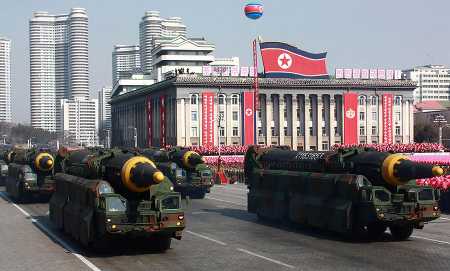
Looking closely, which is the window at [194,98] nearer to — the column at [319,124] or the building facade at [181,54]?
the column at [319,124]

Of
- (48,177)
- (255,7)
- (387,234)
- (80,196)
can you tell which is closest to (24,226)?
(80,196)

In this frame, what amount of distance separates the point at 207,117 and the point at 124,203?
284ft

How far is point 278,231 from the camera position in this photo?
25766mm

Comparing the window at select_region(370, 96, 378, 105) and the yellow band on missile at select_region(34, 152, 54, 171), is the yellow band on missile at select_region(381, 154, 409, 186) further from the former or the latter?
the window at select_region(370, 96, 378, 105)

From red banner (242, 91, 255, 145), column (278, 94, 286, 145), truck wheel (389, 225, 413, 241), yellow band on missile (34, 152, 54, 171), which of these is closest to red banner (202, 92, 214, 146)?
red banner (242, 91, 255, 145)

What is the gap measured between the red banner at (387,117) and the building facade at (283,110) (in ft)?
1.70

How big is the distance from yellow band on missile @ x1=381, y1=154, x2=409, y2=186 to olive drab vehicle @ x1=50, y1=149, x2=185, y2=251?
23.1 ft

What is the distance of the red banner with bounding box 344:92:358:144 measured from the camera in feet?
368

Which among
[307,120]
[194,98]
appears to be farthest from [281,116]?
[194,98]

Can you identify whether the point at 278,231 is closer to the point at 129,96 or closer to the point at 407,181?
the point at 407,181

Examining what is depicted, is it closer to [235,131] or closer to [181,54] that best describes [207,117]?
[235,131]

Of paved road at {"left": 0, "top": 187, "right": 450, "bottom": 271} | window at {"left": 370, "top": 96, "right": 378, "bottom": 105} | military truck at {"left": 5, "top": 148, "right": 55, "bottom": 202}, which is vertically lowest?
paved road at {"left": 0, "top": 187, "right": 450, "bottom": 271}

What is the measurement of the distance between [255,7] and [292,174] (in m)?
51.4

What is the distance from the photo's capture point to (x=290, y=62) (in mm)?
103938
